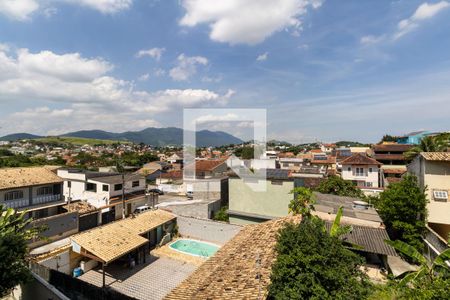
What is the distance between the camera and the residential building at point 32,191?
22.4m

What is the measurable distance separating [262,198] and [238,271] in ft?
41.8

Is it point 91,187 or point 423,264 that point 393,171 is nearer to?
point 423,264

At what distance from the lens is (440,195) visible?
16.8 metres

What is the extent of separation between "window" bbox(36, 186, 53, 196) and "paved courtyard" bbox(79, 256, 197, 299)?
13310mm

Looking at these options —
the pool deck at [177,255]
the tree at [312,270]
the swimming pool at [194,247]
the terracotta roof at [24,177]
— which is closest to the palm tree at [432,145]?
the swimming pool at [194,247]

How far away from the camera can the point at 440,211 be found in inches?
665

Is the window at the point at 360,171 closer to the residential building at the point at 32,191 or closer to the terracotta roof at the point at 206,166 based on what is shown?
the terracotta roof at the point at 206,166

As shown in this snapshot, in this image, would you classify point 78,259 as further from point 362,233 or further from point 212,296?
point 362,233

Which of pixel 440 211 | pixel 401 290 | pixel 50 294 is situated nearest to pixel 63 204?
pixel 50 294

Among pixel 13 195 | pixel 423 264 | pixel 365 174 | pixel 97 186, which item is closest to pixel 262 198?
pixel 423 264

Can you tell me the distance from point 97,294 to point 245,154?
87.6 metres

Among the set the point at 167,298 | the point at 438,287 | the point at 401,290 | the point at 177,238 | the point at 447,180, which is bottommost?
the point at 177,238

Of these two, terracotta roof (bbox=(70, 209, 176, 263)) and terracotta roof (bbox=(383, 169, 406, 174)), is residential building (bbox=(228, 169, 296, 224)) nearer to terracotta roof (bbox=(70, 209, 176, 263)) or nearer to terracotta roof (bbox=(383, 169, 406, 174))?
terracotta roof (bbox=(70, 209, 176, 263))

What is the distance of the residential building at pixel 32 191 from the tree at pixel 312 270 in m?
23.4
